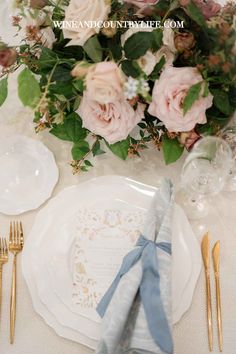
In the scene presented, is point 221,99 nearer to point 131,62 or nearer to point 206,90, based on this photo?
point 206,90

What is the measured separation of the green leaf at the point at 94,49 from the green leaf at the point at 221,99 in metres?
0.23

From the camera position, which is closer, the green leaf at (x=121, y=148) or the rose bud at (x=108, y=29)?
the rose bud at (x=108, y=29)

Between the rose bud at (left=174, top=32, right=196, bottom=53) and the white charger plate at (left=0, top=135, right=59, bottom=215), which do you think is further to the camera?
the white charger plate at (left=0, top=135, right=59, bottom=215)

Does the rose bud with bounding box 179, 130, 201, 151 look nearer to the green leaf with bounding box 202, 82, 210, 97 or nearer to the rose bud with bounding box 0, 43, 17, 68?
the green leaf with bounding box 202, 82, 210, 97

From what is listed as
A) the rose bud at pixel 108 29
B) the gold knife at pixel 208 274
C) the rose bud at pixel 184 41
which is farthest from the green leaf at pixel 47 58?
the gold knife at pixel 208 274

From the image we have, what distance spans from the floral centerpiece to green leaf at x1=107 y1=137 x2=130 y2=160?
0.07 metres

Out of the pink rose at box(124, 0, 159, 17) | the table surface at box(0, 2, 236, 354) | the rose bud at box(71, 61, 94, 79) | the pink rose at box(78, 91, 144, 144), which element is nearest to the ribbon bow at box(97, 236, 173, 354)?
the table surface at box(0, 2, 236, 354)

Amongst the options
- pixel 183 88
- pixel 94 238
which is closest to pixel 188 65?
pixel 183 88

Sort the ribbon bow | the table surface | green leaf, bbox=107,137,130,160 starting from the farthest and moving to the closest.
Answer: green leaf, bbox=107,137,130,160 < the table surface < the ribbon bow

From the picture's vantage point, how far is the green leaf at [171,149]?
0.85 metres

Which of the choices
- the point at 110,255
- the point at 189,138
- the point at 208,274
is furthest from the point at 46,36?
the point at 208,274

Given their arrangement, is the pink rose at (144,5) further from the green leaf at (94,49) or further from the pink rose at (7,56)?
the pink rose at (7,56)

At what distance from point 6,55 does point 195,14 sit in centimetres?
37

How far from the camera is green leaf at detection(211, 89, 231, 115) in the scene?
765 millimetres
